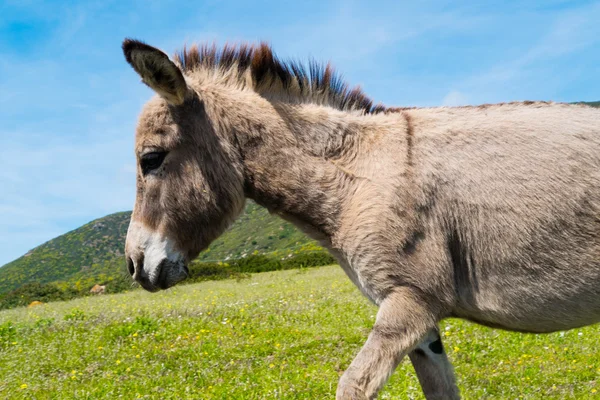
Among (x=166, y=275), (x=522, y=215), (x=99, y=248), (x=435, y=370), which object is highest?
(x=99, y=248)

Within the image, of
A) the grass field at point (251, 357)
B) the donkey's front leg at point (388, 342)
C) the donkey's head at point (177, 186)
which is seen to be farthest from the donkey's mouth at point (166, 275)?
the grass field at point (251, 357)

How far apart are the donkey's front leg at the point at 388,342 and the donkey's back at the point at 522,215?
41 cm

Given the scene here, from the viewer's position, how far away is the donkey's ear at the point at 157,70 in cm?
388

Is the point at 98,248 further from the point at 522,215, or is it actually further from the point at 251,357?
the point at 522,215

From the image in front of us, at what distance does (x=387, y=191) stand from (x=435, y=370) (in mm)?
1442

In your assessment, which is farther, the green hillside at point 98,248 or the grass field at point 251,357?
the green hillside at point 98,248

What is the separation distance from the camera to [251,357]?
8242 mm

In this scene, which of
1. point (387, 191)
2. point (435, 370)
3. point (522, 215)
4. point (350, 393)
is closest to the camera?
point (350, 393)

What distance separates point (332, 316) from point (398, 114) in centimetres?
719

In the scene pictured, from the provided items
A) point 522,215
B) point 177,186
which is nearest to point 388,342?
point 522,215

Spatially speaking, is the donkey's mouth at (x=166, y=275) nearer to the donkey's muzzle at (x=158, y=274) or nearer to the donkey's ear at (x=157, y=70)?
the donkey's muzzle at (x=158, y=274)

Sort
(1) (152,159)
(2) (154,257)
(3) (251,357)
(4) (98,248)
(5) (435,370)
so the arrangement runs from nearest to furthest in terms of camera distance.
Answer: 1. (5) (435,370)
2. (2) (154,257)
3. (1) (152,159)
4. (3) (251,357)
5. (4) (98,248)

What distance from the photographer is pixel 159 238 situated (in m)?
4.15

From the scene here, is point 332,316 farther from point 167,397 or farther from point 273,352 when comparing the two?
point 167,397
